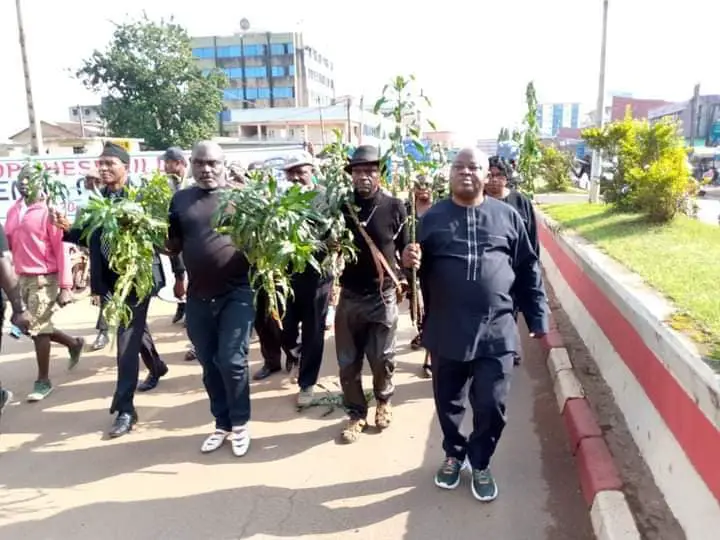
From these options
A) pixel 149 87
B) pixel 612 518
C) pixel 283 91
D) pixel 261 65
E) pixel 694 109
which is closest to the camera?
pixel 612 518

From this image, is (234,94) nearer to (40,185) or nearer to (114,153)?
(40,185)

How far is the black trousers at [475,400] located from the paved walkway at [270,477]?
26 centimetres

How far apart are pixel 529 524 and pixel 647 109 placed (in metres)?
A: 67.3

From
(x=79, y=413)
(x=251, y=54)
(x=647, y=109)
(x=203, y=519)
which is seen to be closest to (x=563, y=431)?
(x=203, y=519)

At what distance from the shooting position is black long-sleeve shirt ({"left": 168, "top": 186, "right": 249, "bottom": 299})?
143 inches

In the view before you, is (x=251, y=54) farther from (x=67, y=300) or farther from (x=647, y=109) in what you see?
(x=67, y=300)

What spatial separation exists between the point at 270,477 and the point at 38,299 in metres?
2.64

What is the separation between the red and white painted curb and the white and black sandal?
7.41 feet

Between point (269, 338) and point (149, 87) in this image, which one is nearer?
point (269, 338)

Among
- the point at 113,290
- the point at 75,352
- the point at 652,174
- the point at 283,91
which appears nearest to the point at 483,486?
the point at 113,290

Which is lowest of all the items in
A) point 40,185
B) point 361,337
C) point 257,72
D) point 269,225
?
point 361,337

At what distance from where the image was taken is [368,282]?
3.74 m

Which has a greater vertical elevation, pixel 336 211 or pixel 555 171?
pixel 336 211

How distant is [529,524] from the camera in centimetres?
299
